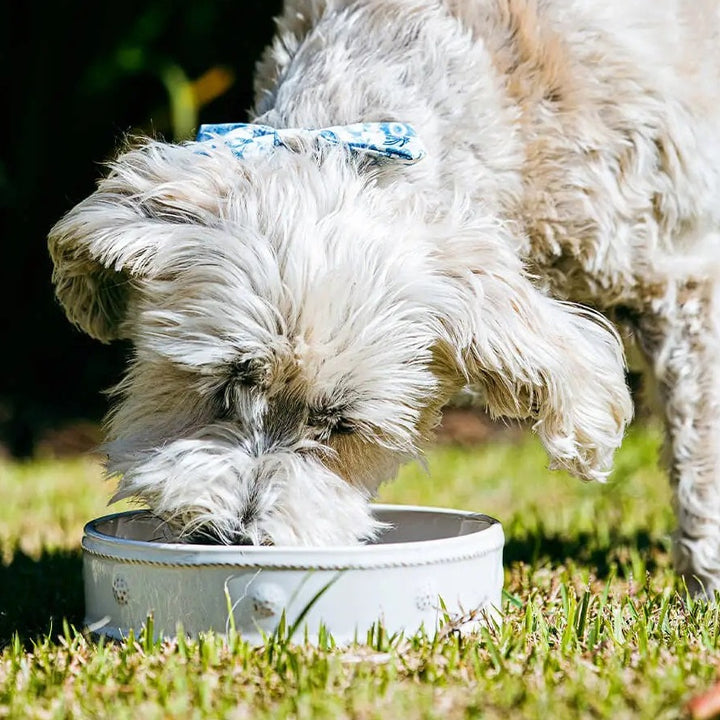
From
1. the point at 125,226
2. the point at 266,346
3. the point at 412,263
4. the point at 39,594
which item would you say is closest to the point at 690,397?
the point at 412,263

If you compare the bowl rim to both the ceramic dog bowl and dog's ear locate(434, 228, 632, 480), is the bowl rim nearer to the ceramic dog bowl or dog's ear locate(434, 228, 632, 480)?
the ceramic dog bowl

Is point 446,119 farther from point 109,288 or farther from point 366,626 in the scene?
point 366,626

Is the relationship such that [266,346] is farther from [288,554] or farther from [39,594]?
[39,594]

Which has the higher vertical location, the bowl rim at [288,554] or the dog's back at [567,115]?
the dog's back at [567,115]

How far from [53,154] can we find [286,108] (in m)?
5.54

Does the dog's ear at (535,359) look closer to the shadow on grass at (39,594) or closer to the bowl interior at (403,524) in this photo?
the bowl interior at (403,524)

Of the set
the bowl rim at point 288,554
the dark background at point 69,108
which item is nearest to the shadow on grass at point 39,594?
the bowl rim at point 288,554

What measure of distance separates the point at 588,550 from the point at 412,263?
61.6 inches

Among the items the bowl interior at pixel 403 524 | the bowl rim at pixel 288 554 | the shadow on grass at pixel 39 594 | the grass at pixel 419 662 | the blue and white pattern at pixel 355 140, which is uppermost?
the blue and white pattern at pixel 355 140

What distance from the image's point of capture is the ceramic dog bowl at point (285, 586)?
2.50 metres

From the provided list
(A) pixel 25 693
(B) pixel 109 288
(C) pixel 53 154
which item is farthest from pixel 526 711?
(C) pixel 53 154

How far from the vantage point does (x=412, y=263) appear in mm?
2898

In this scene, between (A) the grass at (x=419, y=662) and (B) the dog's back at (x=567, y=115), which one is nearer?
(A) the grass at (x=419, y=662)

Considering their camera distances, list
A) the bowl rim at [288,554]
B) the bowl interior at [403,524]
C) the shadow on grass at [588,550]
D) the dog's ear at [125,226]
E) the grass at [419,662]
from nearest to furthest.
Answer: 1. the grass at [419,662]
2. the bowl rim at [288,554]
3. the dog's ear at [125,226]
4. the bowl interior at [403,524]
5. the shadow on grass at [588,550]
